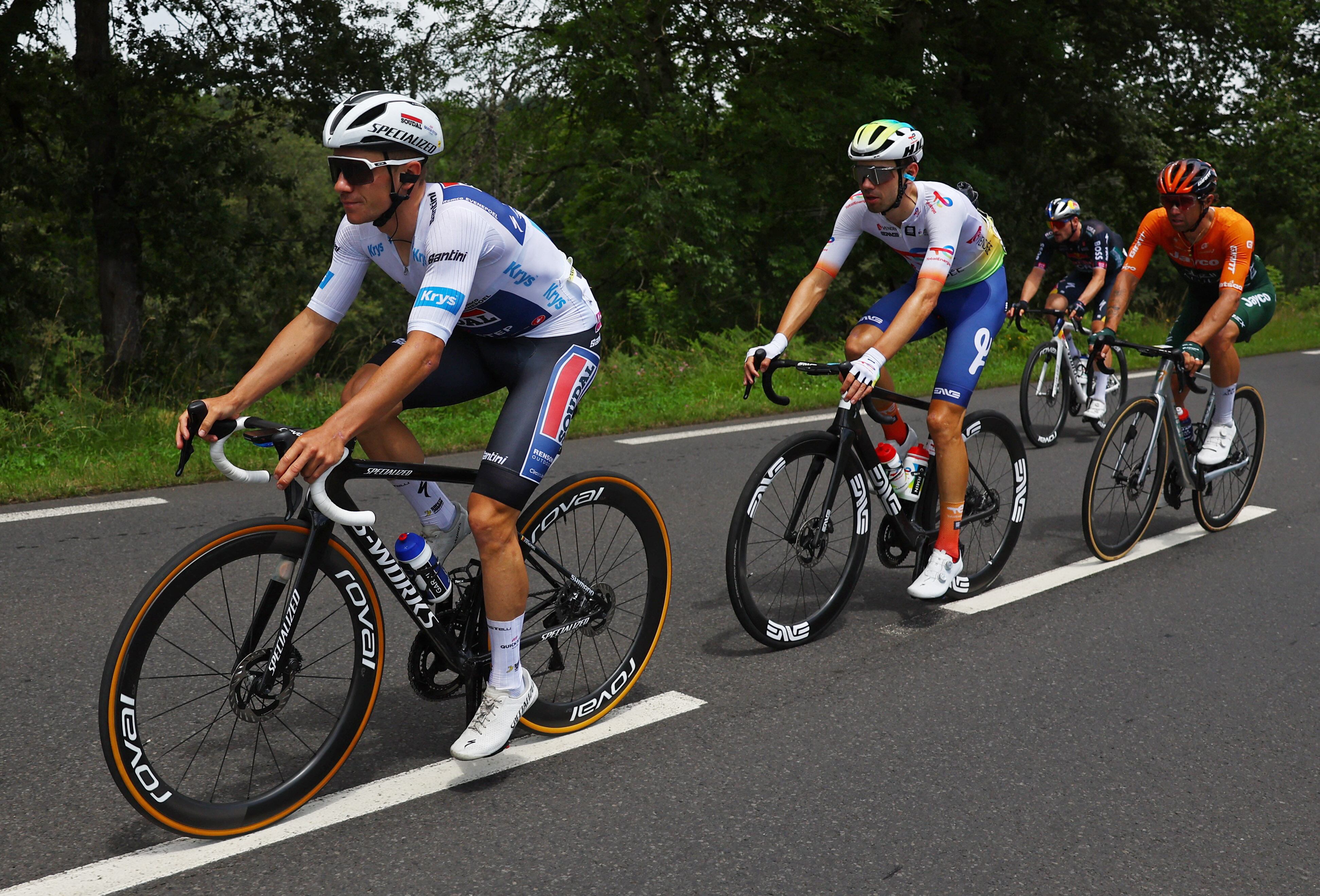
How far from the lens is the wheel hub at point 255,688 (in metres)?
3.10

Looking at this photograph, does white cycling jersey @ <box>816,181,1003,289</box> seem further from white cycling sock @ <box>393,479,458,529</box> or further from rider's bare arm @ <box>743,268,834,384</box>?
white cycling sock @ <box>393,479,458,529</box>

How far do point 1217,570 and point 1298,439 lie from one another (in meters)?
4.73

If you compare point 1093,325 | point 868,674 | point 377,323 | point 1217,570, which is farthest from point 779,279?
point 377,323

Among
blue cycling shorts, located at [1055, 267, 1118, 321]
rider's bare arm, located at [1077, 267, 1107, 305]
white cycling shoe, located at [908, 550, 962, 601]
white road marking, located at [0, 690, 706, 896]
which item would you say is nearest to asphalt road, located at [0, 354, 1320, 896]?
white road marking, located at [0, 690, 706, 896]

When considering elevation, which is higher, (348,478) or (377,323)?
(348,478)

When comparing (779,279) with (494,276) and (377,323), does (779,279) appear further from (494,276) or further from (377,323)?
(377,323)

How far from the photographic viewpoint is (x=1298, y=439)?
9.84 metres

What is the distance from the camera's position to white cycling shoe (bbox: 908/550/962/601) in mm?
4984

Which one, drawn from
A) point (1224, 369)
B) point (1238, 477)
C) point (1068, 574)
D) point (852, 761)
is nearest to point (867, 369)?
point (852, 761)

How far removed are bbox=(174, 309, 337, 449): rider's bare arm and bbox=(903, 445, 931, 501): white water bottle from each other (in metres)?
2.65

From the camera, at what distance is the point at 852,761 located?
365cm

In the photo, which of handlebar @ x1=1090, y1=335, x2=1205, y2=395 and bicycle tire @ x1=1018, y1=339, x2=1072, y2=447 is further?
bicycle tire @ x1=1018, y1=339, x2=1072, y2=447

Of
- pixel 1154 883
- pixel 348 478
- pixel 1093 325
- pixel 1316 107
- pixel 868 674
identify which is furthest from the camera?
pixel 1316 107

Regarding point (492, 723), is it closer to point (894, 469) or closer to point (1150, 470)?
point (894, 469)
